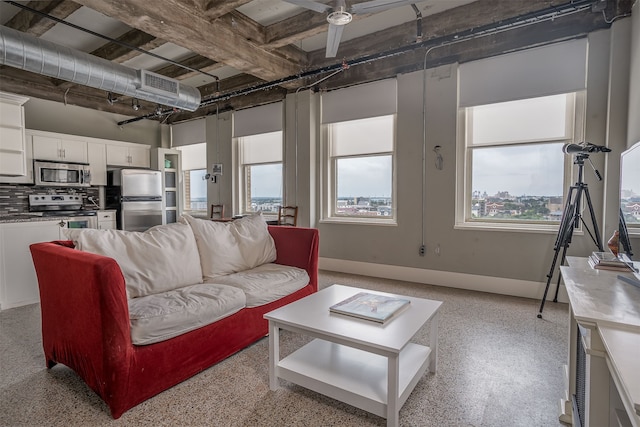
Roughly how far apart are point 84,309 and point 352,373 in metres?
1.50

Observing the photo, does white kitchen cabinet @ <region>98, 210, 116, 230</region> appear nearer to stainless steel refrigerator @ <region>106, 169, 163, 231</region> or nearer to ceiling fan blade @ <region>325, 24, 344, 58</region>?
stainless steel refrigerator @ <region>106, 169, 163, 231</region>

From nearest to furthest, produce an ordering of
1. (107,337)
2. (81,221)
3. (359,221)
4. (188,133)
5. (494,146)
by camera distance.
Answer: (107,337) < (494,146) < (81,221) < (359,221) < (188,133)

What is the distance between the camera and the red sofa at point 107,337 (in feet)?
5.32

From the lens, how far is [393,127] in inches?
175

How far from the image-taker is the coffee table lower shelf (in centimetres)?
162

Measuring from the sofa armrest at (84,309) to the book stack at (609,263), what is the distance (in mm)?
2666

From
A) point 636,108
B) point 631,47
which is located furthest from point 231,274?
point 631,47

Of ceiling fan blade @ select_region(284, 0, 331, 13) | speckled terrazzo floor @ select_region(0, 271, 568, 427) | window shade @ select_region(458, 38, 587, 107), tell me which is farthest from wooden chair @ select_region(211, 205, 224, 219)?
ceiling fan blade @ select_region(284, 0, 331, 13)

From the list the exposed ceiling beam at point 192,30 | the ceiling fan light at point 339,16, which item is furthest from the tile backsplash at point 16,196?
the ceiling fan light at point 339,16

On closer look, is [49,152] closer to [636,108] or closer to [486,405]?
[486,405]

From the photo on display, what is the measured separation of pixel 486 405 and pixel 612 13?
12.1 ft

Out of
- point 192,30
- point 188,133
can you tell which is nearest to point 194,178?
point 188,133

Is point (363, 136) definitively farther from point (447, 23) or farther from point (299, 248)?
point (299, 248)

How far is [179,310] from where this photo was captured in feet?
6.24
